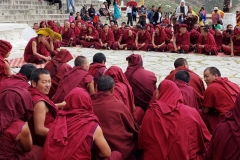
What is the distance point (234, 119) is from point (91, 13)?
49.5ft

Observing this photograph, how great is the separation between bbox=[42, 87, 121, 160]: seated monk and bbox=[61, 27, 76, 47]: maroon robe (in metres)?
9.10

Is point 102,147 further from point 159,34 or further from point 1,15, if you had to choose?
point 1,15

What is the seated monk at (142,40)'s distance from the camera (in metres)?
10.5

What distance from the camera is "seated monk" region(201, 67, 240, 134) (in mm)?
3613

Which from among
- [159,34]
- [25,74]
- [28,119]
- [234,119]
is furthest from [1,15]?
[234,119]

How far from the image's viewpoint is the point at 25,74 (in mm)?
4074

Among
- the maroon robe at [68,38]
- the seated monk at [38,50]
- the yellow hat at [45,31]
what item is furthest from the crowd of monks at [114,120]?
the maroon robe at [68,38]

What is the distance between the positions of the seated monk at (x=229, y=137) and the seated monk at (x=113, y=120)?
0.98 meters

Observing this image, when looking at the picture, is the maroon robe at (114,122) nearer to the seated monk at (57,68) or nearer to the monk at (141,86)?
the monk at (141,86)

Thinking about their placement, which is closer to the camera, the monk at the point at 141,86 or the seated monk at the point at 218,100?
the seated monk at the point at 218,100

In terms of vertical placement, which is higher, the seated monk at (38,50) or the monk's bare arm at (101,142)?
the seated monk at (38,50)

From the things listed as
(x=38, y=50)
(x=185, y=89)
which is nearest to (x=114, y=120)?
(x=185, y=89)

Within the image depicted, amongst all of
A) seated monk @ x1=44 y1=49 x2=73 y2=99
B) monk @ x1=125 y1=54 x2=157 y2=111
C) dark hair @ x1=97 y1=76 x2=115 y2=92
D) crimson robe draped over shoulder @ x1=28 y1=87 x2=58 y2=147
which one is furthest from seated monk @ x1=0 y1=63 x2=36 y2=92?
monk @ x1=125 y1=54 x2=157 y2=111

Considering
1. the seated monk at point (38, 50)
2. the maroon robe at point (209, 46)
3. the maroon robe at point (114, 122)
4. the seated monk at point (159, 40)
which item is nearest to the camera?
the maroon robe at point (114, 122)
